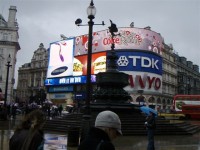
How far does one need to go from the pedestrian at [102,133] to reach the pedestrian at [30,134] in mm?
715

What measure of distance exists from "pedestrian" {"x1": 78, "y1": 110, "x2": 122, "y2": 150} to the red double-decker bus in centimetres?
4055

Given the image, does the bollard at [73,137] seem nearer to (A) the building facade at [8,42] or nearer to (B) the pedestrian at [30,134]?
(B) the pedestrian at [30,134]

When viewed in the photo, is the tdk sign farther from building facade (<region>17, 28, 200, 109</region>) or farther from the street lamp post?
the street lamp post

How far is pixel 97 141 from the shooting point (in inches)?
122

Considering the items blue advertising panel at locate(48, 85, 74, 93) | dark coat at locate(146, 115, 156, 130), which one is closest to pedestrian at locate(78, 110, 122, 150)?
dark coat at locate(146, 115, 156, 130)

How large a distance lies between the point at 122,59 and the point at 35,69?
41702 mm

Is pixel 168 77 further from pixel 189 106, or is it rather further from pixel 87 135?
pixel 87 135

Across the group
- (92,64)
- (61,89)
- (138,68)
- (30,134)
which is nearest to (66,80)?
(61,89)

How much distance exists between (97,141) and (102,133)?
0.35ft

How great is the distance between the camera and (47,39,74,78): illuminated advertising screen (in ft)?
239

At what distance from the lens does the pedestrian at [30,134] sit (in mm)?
3641

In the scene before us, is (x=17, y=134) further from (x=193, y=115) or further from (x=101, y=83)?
(x=193, y=115)

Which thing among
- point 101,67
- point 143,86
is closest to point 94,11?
point 101,67

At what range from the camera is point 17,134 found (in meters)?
3.82
